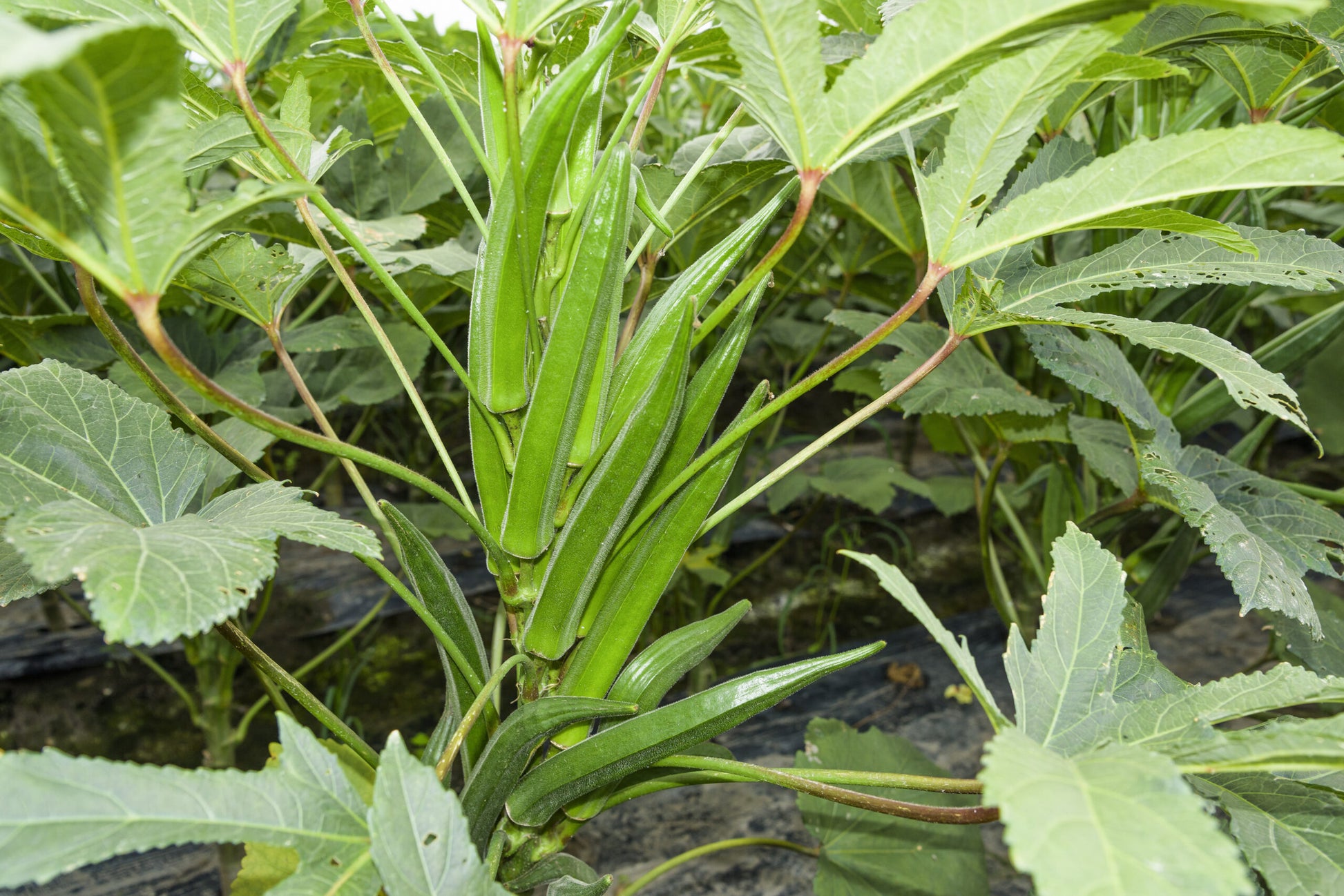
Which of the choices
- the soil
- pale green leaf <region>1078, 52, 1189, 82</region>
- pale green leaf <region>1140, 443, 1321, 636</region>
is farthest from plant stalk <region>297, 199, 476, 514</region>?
the soil

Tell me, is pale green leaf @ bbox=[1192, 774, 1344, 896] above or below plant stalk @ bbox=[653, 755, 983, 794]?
below

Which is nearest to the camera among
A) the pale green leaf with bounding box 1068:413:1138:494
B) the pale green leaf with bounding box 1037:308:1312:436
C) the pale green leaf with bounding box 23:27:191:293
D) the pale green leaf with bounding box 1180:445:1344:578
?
the pale green leaf with bounding box 23:27:191:293

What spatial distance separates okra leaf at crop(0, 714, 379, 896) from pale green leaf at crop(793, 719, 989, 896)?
1.99ft

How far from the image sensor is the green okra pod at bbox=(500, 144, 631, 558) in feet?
1.52

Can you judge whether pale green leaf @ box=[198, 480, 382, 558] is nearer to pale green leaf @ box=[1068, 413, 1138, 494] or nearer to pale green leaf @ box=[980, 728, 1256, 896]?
pale green leaf @ box=[980, 728, 1256, 896]

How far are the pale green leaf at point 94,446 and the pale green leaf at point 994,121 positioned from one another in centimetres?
47

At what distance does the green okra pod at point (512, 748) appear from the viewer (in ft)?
1.57

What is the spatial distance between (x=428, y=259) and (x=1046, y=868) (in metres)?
0.61

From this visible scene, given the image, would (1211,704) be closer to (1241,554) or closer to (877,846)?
(1241,554)

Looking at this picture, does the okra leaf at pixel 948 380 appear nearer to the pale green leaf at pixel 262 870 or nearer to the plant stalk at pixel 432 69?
the plant stalk at pixel 432 69

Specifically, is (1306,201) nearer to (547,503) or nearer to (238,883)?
(547,503)

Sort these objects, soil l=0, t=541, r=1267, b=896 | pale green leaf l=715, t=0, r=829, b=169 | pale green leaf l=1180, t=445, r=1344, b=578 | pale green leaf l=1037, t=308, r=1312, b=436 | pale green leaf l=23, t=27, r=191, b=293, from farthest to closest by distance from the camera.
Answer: soil l=0, t=541, r=1267, b=896
pale green leaf l=1180, t=445, r=1344, b=578
pale green leaf l=1037, t=308, r=1312, b=436
pale green leaf l=715, t=0, r=829, b=169
pale green leaf l=23, t=27, r=191, b=293

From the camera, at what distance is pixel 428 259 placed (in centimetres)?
69

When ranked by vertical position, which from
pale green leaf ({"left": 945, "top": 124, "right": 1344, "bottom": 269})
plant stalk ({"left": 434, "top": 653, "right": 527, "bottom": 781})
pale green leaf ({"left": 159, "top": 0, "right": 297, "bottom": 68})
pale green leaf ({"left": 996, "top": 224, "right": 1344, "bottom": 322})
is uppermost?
pale green leaf ({"left": 159, "top": 0, "right": 297, "bottom": 68})
